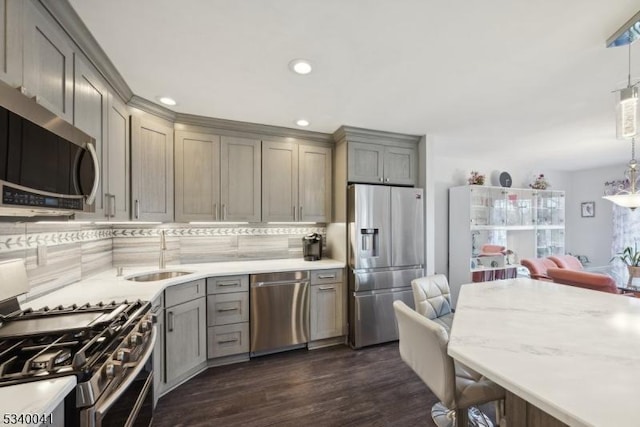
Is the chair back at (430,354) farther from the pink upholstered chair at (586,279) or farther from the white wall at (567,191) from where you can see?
the white wall at (567,191)

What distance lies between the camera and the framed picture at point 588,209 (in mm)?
5496

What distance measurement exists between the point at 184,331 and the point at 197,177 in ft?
4.86

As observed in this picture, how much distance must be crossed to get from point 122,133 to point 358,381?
2894 mm

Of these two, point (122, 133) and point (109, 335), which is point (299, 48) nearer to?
point (122, 133)

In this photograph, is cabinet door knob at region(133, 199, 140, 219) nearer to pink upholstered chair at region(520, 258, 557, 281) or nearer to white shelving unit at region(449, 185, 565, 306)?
white shelving unit at region(449, 185, 565, 306)

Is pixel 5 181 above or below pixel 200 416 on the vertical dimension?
above

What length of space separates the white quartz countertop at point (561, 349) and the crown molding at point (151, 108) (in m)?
2.89

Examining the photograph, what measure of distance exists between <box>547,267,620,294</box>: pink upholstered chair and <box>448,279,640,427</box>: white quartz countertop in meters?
1.33

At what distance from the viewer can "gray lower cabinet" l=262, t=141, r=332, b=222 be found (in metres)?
3.01

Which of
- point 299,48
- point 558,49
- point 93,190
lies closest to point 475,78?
point 558,49

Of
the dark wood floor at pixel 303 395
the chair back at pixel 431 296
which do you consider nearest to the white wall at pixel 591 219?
the chair back at pixel 431 296

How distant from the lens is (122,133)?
2.12 m

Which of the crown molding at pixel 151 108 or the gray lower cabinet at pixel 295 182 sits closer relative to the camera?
the crown molding at pixel 151 108

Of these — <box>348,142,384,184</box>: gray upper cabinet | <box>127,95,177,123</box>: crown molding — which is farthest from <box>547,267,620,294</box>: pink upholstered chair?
<box>127,95,177,123</box>: crown molding
